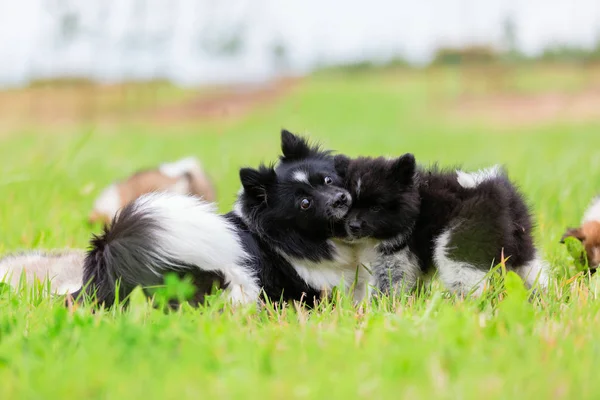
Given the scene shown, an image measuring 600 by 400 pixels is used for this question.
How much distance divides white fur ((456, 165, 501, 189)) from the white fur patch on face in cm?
99

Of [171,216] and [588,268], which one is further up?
[171,216]

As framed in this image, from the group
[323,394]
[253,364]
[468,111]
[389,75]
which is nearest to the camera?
[323,394]

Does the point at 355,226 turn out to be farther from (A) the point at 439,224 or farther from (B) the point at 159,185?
(B) the point at 159,185

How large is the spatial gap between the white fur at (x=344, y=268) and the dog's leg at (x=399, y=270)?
10 centimetres

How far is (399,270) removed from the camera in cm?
441

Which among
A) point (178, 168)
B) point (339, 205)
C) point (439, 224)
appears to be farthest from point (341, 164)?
point (178, 168)

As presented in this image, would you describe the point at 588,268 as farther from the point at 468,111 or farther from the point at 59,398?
the point at 468,111

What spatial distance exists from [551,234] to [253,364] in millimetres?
3929

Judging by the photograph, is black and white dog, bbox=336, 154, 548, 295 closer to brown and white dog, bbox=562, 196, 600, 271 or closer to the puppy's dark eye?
the puppy's dark eye

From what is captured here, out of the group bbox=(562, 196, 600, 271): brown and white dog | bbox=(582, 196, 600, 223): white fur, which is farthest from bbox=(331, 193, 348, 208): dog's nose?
bbox=(582, 196, 600, 223): white fur

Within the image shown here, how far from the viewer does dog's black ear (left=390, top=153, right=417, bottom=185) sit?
4430 millimetres

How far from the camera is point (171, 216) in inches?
156

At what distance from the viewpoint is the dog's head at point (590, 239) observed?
16.3 ft

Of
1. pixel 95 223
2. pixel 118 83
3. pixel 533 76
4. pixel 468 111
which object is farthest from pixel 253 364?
pixel 533 76
